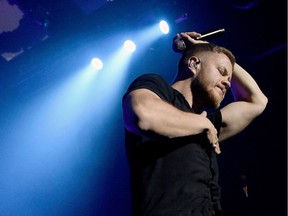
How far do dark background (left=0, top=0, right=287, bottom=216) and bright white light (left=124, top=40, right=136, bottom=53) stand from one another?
194 millimetres

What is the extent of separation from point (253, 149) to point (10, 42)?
3.50m

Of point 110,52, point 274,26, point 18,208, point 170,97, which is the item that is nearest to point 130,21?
point 110,52

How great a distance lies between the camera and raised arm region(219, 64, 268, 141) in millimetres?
2209

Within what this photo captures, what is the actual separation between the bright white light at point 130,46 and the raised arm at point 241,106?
2.20 metres

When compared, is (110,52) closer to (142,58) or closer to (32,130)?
(142,58)

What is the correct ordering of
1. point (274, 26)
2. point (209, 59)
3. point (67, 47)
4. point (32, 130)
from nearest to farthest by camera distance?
point (209, 59), point (274, 26), point (67, 47), point (32, 130)

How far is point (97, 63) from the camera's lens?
482 cm

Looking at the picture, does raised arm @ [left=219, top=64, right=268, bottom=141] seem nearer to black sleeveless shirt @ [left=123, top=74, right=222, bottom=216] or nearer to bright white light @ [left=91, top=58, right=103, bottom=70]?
black sleeveless shirt @ [left=123, top=74, right=222, bottom=216]

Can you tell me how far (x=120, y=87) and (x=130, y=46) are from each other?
0.81 metres

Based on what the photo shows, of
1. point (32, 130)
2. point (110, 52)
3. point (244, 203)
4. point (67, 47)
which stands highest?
point (67, 47)

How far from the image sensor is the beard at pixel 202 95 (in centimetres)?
195

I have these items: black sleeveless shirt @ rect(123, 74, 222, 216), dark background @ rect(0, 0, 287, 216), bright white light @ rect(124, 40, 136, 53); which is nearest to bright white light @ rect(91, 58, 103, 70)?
dark background @ rect(0, 0, 287, 216)

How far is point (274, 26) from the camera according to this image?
3621 millimetres

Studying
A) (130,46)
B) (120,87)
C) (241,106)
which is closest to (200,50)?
(241,106)
